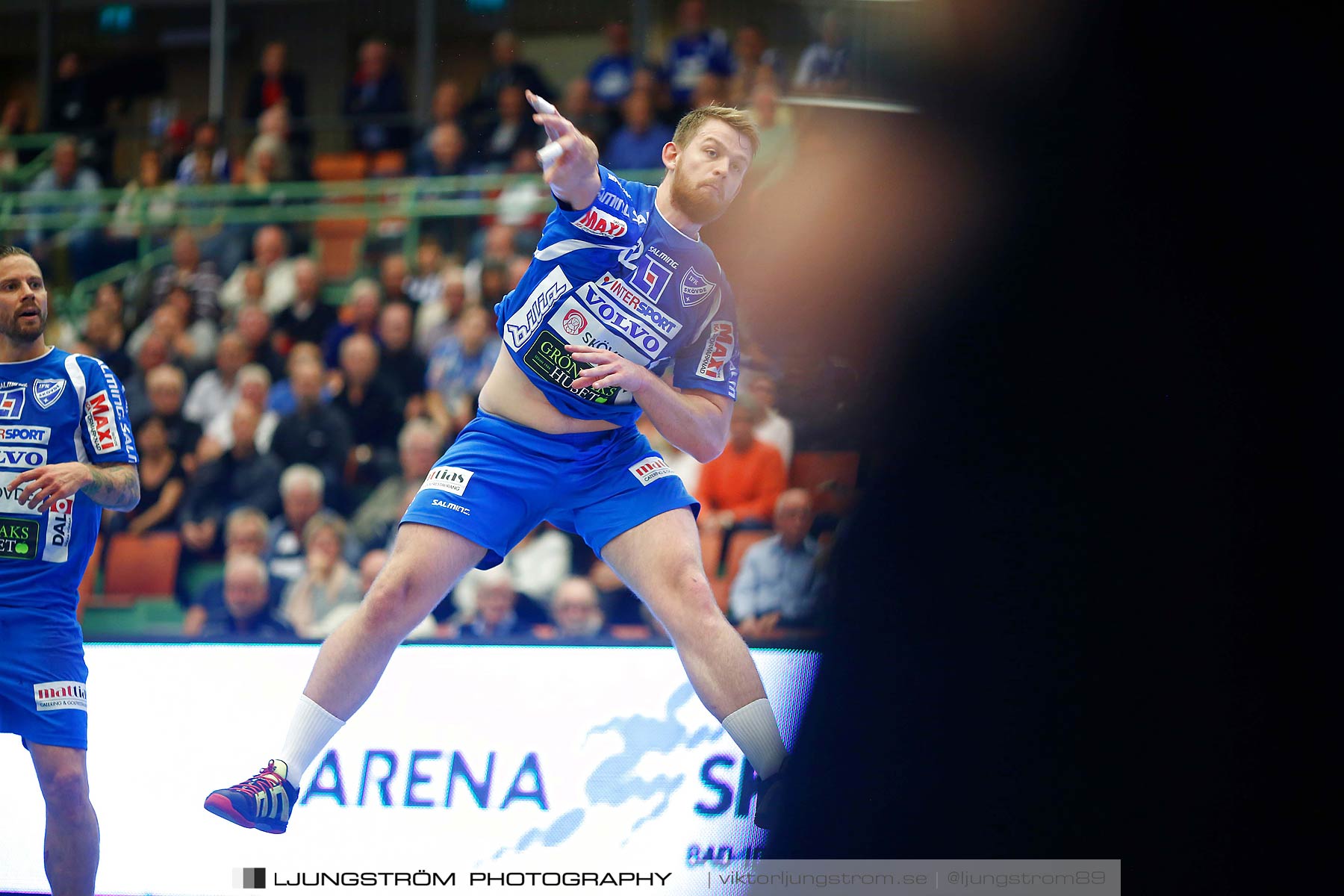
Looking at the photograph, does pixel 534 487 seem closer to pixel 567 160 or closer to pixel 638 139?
pixel 567 160

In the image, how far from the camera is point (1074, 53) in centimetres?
313

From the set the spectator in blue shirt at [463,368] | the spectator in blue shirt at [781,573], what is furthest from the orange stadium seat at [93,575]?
the spectator in blue shirt at [781,573]

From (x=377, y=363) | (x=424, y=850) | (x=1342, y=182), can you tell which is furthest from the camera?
(x=377, y=363)

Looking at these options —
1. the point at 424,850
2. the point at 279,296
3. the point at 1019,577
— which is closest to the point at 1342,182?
the point at 1019,577

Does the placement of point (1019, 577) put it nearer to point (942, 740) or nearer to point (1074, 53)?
point (942, 740)

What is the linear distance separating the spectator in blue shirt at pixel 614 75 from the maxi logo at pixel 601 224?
6.38m

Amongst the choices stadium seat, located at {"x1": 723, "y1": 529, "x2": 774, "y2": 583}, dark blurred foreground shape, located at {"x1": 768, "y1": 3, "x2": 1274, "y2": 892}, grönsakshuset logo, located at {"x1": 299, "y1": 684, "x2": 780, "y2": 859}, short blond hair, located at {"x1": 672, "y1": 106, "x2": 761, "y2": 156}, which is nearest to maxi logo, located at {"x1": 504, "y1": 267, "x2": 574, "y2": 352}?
short blond hair, located at {"x1": 672, "y1": 106, "x2": 761, "y2": 156}

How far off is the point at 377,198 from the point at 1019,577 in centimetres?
830

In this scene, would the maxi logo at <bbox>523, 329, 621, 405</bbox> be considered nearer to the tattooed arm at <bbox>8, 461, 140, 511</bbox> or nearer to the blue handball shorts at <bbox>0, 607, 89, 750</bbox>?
the tattooed arm at <bbox>8, 461, 140, 511</bbox>

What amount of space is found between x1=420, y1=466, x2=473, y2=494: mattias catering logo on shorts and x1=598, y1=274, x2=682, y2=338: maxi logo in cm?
67

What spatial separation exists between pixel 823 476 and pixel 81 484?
3.37 metres

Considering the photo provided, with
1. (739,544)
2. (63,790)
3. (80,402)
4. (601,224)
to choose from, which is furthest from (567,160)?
(739,544)

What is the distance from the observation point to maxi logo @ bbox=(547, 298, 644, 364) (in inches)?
150

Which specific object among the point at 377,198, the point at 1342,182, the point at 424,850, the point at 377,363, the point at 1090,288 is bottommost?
the point at 424,850
